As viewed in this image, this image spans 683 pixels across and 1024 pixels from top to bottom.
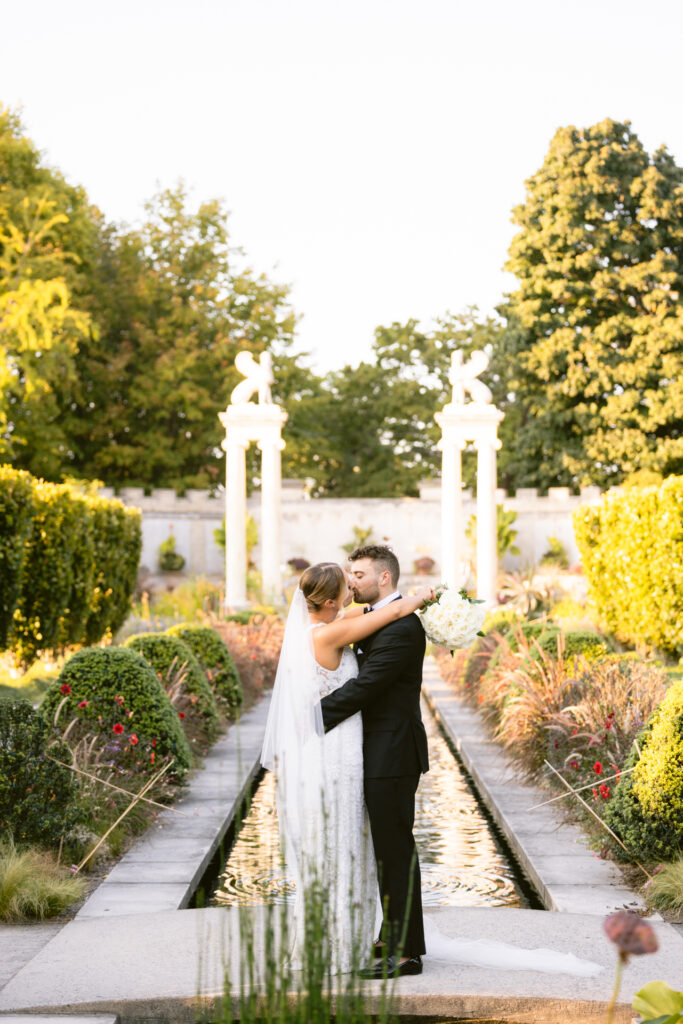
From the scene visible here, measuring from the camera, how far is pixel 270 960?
2.59 meters

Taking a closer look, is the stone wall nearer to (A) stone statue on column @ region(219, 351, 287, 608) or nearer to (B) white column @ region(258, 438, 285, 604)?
(B) white column @ region(258, 438, 285, 604)

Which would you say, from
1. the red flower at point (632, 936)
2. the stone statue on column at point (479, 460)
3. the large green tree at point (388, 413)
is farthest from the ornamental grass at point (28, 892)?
the large green tree at point (388, 413)

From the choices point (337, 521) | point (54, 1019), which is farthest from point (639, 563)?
point (337, 521)

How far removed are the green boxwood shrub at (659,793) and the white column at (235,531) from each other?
1341 cm

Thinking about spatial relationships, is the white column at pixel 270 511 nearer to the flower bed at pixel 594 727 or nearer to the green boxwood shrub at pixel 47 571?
the green boxwood shrub at pixel 47 571

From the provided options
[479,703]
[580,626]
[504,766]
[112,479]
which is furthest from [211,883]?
[112,479]

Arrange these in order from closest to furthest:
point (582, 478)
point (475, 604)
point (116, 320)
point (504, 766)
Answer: point (475, 604), point (504, 766), point (582, 478), point (116, 320)

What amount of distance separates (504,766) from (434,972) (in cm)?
487

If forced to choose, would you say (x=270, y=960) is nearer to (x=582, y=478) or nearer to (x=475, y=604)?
(x=475, y=604)

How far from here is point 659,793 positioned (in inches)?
217

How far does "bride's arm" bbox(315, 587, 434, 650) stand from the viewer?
4.18 metres

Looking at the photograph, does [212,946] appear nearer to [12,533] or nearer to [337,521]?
[12,533]

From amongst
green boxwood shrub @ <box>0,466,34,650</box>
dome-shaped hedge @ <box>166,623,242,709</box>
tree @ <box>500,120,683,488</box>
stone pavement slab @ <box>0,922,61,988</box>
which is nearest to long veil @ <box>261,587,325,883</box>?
stone pavement slab @ <box>0,922,61,988</box>

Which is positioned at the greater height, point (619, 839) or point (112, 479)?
point (112, 479)
